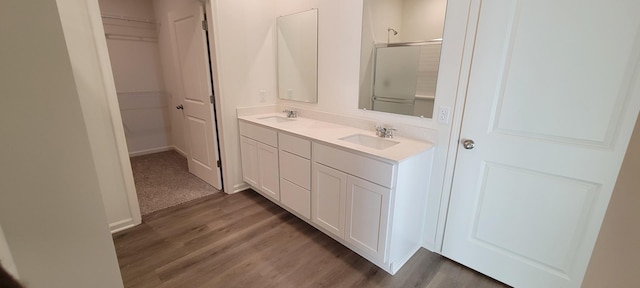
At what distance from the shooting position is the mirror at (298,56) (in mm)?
2572

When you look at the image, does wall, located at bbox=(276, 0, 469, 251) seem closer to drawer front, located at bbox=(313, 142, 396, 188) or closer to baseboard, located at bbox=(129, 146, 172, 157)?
drawer front, located at bbox=(313, 142, 396, 188)

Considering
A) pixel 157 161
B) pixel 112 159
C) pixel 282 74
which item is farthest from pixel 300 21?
pixel 157 161

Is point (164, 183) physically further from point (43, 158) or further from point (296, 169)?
point (43, 158)

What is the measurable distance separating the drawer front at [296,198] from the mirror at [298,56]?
2.96ft

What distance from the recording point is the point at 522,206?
5.21 feet

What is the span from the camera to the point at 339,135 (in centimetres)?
212

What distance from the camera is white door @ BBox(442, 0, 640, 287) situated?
125 cm

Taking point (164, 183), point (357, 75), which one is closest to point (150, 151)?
point (164, 183)

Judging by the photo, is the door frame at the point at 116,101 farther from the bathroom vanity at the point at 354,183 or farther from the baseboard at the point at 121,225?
the bathroom vanity at the point at 354,183

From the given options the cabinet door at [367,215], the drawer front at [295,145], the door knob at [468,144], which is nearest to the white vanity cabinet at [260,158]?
the drawer front at [295,145]

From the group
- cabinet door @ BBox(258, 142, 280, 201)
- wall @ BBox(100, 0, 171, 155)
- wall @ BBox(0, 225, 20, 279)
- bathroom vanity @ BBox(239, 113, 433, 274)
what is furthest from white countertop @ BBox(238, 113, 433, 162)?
wall @ BBox(100, 0, 171, 155)

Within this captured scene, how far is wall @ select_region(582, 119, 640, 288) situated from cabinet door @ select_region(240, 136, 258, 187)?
245 centimetres

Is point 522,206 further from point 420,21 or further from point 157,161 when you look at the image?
point 157,161

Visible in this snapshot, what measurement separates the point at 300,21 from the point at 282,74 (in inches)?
23.8
